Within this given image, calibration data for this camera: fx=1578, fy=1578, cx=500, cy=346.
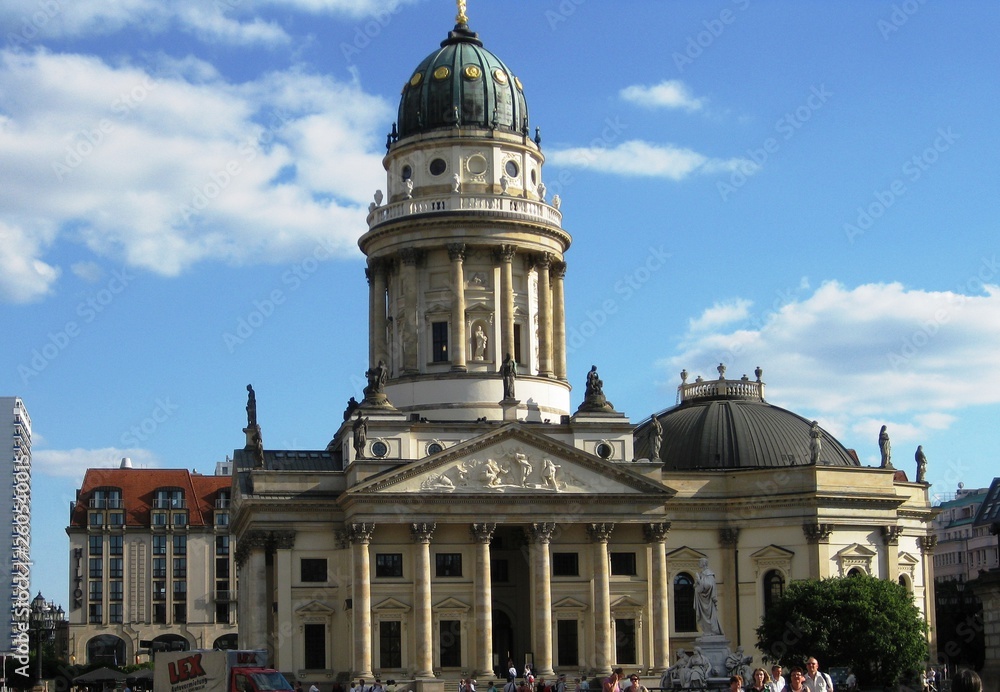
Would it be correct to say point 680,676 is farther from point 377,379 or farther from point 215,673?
point 377,379

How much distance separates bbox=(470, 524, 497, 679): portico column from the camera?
74.6 m

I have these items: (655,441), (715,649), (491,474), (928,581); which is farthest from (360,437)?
(928,581)

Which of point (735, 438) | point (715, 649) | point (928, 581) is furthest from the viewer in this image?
point (928, 581)

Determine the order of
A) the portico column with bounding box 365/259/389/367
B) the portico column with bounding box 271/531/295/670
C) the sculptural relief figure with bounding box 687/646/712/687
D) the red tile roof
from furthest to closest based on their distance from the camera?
the red tile roof, the portico column with bounding box 365/259/389/367, the portico column with bounding box 271/531/295/670, the sculptural relief figure with bounding box 687/646/712/687

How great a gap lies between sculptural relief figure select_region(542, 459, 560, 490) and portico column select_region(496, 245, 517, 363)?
381 inches

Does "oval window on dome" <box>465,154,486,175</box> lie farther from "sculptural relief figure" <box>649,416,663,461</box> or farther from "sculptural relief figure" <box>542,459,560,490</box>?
"sculptural relief figure" <box>542,459,560,490</box>

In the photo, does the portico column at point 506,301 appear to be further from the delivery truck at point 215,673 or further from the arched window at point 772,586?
the delivery truck at point 215,673

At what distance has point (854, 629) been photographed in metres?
68.8

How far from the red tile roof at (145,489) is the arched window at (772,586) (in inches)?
2322

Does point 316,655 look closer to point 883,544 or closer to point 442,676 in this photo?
point 442,676

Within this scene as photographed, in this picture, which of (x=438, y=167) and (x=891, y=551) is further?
(x=438, y=167)

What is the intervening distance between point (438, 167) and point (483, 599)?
83.5ft

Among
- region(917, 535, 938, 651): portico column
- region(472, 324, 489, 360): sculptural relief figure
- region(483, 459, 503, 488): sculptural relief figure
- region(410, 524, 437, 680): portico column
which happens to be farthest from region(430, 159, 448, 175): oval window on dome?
region(917, 535, 938, 651): portico column

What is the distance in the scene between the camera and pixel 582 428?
3167 inches
